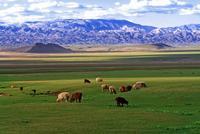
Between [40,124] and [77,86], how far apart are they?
94.4ft

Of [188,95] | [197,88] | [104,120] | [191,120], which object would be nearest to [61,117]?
[104,120]

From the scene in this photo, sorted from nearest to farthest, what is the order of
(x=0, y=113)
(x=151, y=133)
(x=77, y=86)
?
(x=151, y=133) < (x=0, y=113) < (x=77, y=86)

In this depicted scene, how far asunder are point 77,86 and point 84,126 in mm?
29650

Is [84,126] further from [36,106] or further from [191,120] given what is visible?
[36,106]

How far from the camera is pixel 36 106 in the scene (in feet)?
117

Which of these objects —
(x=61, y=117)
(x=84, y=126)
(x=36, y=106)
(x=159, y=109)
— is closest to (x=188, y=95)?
(x=159, y=109)

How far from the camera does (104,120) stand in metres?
28.4

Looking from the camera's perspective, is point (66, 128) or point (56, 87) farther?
point (56, 87)

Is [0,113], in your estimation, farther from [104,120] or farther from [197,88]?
[197,88]

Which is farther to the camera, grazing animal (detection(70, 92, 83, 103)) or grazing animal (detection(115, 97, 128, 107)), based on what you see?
grazing animal (detection(70, 92, 83, 103))

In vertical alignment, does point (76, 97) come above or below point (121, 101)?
above

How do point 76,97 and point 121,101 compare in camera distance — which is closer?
point 121,101

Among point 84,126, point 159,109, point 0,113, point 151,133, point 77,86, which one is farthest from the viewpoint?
point 77,86

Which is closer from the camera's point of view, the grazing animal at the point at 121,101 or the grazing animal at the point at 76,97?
the grazing animal at the point at 121,101
